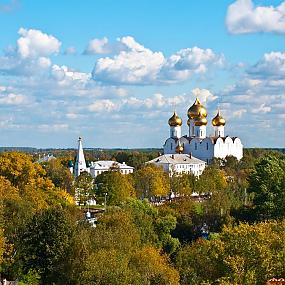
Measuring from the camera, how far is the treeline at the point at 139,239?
2538cm

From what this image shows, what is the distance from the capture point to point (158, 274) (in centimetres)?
2603

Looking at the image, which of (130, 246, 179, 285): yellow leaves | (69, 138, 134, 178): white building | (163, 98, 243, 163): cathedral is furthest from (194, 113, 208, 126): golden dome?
(130, 246, 179, 285): yellow leaves

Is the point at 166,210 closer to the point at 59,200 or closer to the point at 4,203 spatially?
the point at 59,200

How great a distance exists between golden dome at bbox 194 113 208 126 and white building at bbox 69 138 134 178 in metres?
16.3

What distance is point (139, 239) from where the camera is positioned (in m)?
34.1

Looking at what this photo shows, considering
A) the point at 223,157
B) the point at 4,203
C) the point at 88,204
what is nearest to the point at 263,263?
the point at 4,203

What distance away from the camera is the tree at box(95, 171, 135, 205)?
6306 centimetres

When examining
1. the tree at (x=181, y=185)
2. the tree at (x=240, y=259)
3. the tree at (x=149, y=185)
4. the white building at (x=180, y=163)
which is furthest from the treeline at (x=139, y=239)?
the white building at (x=180, y=163)

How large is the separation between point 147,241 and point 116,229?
3814 mm

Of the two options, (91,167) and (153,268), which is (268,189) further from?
(91,167)

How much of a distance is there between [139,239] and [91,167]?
61.8 m

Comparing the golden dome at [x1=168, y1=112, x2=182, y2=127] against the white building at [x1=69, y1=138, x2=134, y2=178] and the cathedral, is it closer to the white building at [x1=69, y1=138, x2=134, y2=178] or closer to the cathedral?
the cathedral

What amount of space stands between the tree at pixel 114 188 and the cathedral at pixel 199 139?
42.8 m

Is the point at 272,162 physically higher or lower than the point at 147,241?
higher
